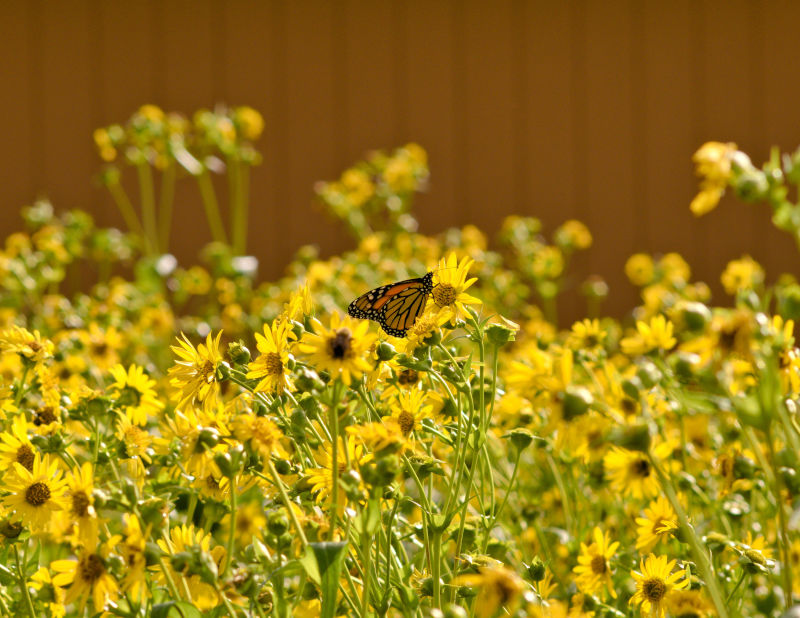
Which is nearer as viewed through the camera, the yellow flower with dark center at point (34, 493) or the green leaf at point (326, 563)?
the green leaf at point (326, 563)

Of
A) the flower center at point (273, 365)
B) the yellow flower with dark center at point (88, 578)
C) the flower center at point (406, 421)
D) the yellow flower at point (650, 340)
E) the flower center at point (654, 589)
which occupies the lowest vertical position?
the flower center at point (654, 589)

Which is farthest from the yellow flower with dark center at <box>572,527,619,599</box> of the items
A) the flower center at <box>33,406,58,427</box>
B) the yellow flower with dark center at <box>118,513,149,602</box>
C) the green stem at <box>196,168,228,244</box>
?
the green stem at <box>196,168,228,244</box>

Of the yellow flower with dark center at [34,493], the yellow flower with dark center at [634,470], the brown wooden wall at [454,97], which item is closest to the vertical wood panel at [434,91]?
the brown wooden wall at [454,97]

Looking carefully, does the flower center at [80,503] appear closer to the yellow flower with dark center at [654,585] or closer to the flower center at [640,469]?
the yellow flower with dark center at [654,585]

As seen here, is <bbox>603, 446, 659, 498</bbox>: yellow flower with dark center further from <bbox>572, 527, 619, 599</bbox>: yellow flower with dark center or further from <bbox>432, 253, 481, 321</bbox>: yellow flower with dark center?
<bbox>432, 253, 481, 321</bbox>: yellow flower with dark center

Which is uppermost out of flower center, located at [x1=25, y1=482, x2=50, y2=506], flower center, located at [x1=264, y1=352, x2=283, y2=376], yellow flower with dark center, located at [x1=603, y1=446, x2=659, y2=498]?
flower center, located at [x1=264, y1=352, x2=283, y2=376]
